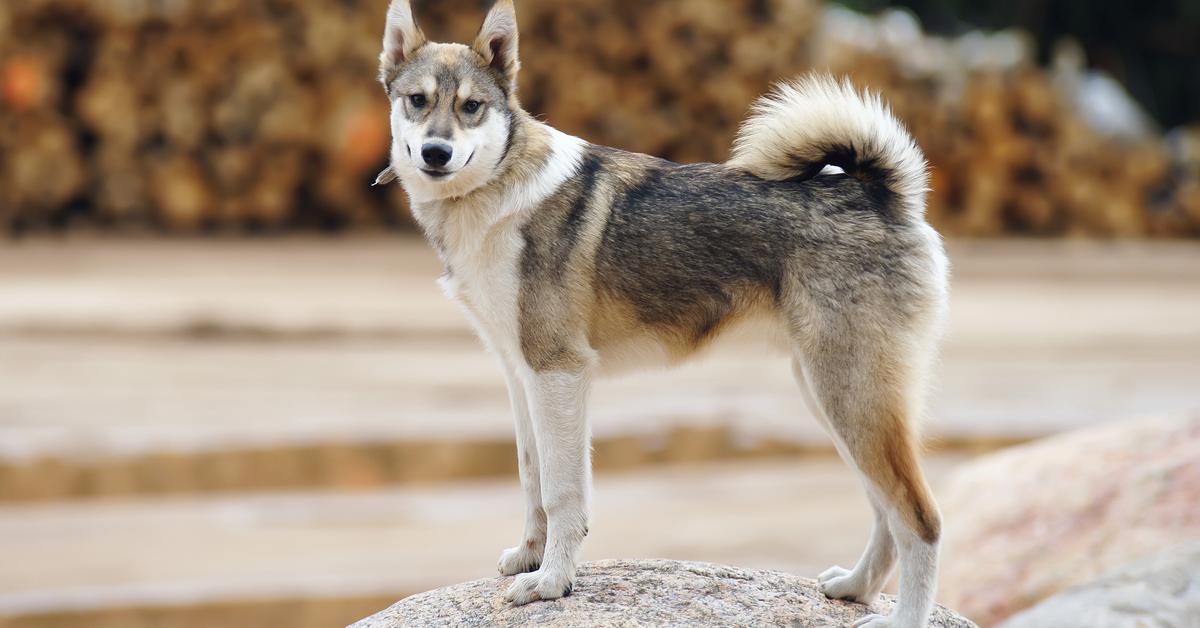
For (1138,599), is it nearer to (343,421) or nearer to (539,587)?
(539,587)

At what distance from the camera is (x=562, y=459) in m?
2.76

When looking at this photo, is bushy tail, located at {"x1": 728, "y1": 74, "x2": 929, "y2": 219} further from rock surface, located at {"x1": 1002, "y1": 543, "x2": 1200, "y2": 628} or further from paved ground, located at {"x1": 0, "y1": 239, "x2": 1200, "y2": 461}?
paved ground, located at {"x1": 0, "y1": 239, "x2": 1200, "y2": 461}

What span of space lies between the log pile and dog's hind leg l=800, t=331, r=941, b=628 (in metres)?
8.10

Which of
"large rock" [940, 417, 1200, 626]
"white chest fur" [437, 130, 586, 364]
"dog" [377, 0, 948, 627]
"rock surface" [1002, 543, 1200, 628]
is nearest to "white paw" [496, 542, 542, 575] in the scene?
"dog" [377, 0, 948, 627]

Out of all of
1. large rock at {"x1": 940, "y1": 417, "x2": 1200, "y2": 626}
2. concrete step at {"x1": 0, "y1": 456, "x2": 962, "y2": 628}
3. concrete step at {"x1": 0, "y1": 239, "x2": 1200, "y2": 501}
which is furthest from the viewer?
concrete step at {"x1": 0, "y1": 239, "x2": 1200, "y2": 501}

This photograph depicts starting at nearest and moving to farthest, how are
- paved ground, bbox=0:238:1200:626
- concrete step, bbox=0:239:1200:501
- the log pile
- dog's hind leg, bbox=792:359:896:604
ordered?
1. dog's hind leg, bbox=792:359:896:604
2. paved ground, bbox=0:238:1200:626
3. concrete step, bbox=0:239:1200:501
4. the log pile

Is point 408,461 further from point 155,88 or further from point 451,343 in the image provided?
point 155,88

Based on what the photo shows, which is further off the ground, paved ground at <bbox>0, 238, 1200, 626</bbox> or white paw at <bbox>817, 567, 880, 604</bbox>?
white paw at <bbox>817, 567, 880, 604</bbox>

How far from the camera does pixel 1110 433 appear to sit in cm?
441

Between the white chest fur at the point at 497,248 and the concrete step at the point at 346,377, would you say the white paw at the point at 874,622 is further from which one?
the concrete step at the point at 346,377

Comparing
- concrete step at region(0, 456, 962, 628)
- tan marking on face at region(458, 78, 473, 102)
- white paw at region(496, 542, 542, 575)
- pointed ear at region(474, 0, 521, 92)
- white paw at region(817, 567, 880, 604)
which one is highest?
pointed ear at region(474, 0, 521, 92)

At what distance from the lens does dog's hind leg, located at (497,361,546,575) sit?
2.94m

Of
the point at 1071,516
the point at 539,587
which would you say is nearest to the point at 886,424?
the point at 539,587

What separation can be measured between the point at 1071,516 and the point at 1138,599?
2.83ft
